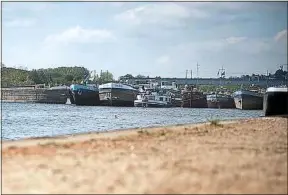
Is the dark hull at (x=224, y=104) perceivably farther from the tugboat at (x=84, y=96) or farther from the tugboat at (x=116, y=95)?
the tugboat at (x=84, y=96)

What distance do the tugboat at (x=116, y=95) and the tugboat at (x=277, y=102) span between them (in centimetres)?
6294

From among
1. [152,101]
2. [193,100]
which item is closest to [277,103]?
[152,101]

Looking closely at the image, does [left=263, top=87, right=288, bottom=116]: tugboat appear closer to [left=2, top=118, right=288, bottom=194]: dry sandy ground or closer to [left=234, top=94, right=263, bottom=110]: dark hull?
[left=2, top=118, right=288, bottom=194]: dry sandy ground

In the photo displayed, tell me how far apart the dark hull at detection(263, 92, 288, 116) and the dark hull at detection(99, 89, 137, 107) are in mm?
62915

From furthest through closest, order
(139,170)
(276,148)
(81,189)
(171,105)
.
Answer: (171,105) → (276,148) → (139,170) → (81,189)

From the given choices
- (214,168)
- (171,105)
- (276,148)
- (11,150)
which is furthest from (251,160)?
(171,105)

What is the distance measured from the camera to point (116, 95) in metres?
90.5

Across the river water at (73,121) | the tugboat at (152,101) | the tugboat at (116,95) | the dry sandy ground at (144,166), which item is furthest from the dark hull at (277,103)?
the tugboat at (152,101)

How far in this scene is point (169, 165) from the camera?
8.10 m

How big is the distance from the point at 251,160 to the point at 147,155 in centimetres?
196

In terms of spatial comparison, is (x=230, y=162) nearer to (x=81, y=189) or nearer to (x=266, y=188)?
(x=266, y=188)

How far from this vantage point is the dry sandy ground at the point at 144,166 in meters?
6.64

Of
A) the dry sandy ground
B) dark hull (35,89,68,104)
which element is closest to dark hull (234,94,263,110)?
dark hull (35,89,68,104)

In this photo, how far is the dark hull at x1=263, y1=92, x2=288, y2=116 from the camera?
2686 cm
